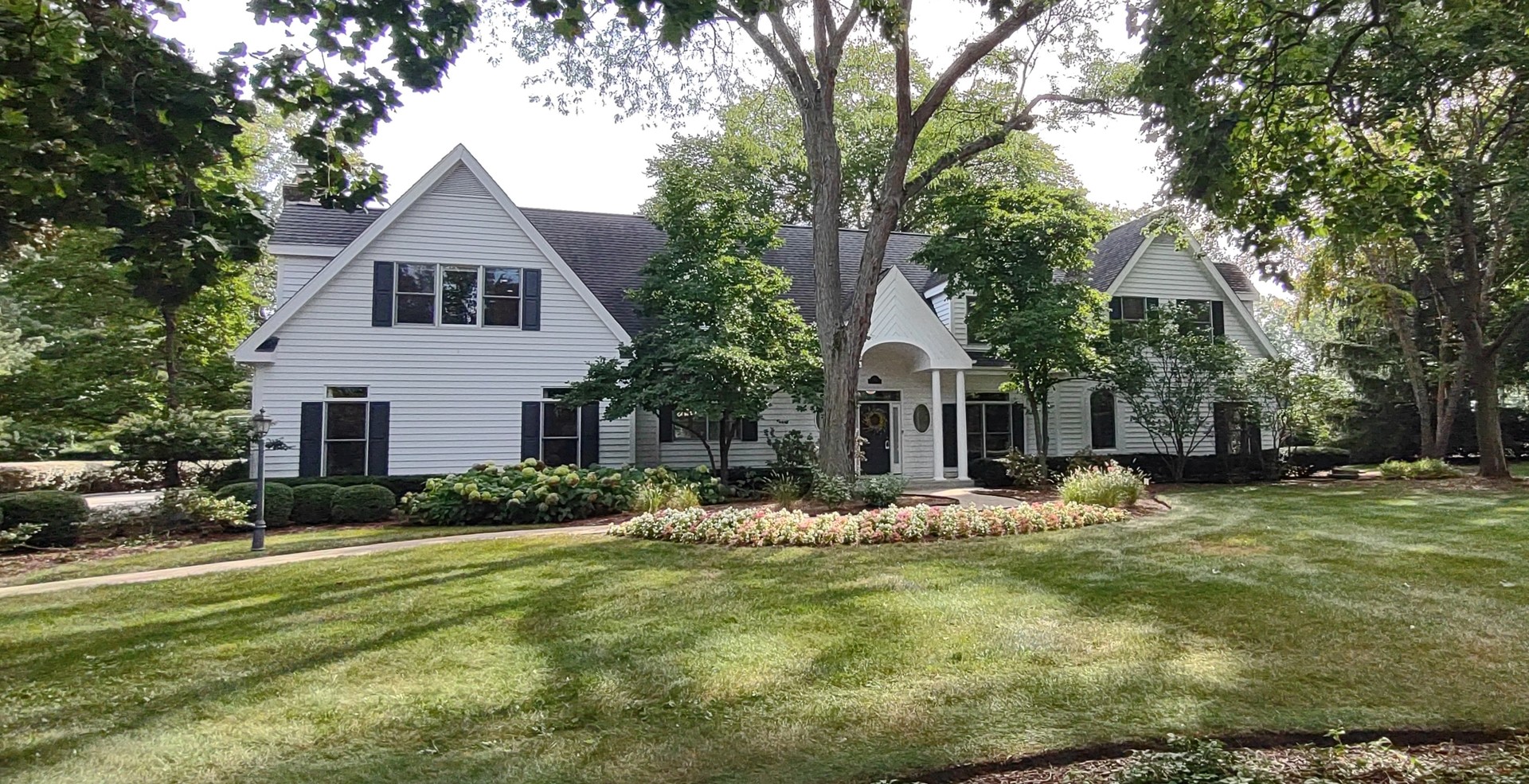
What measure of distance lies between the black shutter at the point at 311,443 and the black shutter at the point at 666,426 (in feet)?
20.9

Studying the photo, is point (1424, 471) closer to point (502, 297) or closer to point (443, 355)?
point (502, 297)

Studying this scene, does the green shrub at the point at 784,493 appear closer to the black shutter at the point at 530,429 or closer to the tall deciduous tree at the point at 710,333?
the tall deciduous tree at the point at 710,333

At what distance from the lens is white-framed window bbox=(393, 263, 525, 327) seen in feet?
50.0

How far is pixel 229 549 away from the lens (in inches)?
393

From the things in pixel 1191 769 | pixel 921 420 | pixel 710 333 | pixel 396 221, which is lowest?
pixel 1191 769

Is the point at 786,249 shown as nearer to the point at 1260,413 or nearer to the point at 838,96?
the point at 838,96

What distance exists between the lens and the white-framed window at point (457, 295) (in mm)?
15250

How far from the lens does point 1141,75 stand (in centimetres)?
565

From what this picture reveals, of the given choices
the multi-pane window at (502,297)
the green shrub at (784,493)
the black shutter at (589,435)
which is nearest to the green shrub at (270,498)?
the multi-pane window at (502,297)

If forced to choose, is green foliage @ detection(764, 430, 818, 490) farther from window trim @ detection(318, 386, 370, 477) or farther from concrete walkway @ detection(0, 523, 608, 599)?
window trim @ detection(318, 386, 370, 477)

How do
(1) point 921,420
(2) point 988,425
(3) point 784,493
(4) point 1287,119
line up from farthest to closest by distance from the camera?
(2) point 988,425 → (1) point 921,420 → (3) point 784,493 → (4) point 1287,119

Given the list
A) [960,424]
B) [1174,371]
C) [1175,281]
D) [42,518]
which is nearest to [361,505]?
[42,518]

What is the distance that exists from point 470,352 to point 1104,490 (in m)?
11.7

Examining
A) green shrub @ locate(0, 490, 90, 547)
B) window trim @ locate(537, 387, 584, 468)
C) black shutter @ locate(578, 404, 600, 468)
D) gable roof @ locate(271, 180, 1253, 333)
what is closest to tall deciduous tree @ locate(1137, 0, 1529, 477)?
gable roof @ locate(271, 180, 1253, 333)
